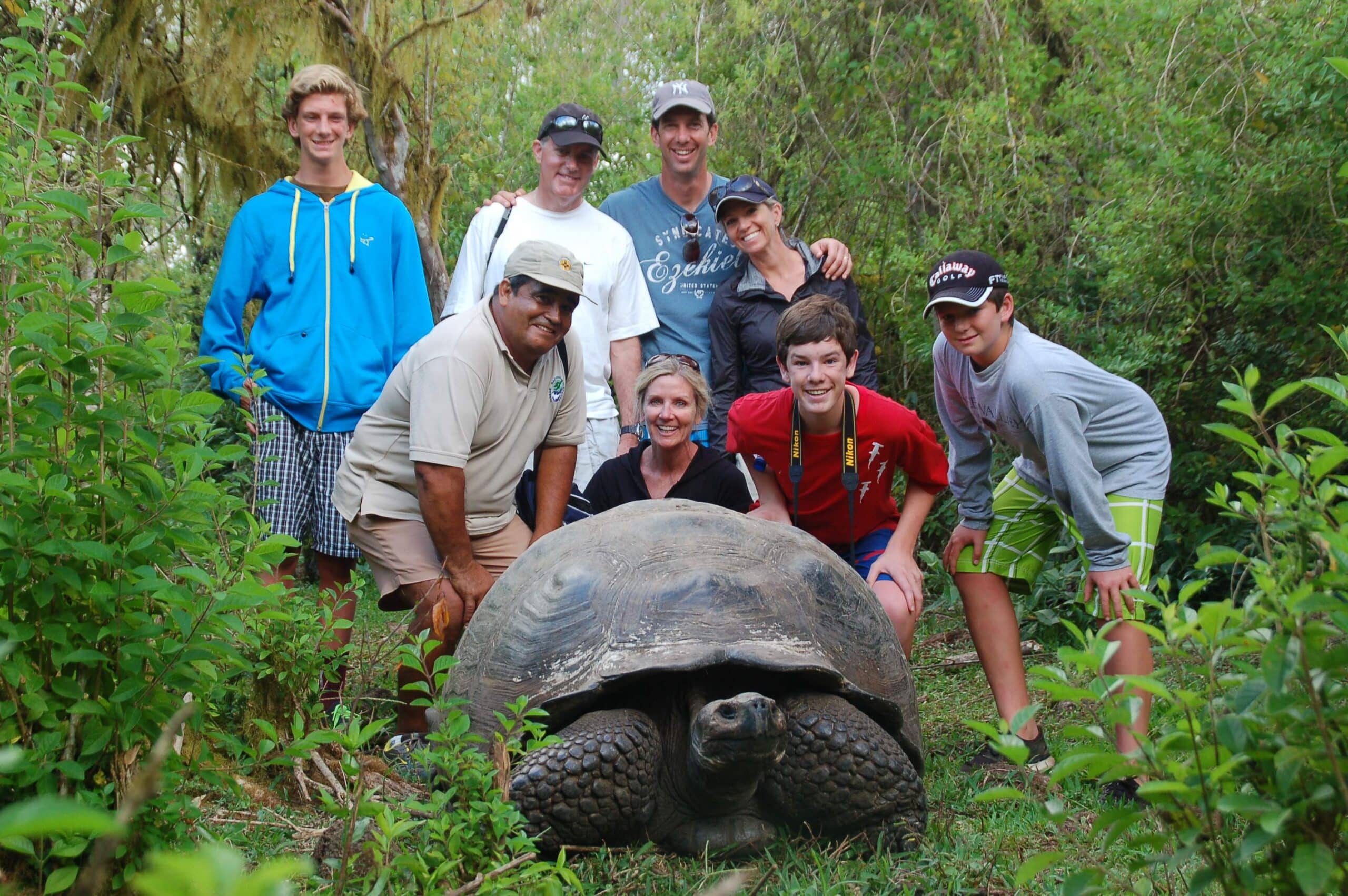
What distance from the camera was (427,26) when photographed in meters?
5.93

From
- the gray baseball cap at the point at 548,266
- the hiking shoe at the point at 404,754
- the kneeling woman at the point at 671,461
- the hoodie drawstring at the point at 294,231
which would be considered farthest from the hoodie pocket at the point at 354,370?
the hiking shoe at the point at 404,754

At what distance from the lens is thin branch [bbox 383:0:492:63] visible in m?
5.79

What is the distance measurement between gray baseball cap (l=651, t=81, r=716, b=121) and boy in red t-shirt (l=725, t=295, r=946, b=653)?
1.01 m

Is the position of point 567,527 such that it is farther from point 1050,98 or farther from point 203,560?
point 1050,98

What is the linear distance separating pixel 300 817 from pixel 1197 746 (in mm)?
2067

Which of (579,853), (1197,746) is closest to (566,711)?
(579,853)

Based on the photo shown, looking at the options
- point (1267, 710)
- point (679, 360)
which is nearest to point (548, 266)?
point (679, 360)

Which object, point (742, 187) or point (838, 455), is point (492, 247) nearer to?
point (742, 187)

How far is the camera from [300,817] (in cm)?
→ 277

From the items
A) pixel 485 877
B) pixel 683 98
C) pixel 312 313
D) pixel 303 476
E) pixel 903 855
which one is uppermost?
pixel 683 98

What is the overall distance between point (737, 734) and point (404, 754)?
137 centimetres

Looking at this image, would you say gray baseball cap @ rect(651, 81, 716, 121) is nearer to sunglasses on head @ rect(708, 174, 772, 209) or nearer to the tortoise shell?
sunglasses on head @ rect(708, 174, 772, 209)

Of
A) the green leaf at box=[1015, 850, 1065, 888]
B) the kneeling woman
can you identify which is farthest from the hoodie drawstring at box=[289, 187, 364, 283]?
the green leaf at box=[1015, 850, 1065, 888]

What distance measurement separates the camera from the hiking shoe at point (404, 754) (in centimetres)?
317
